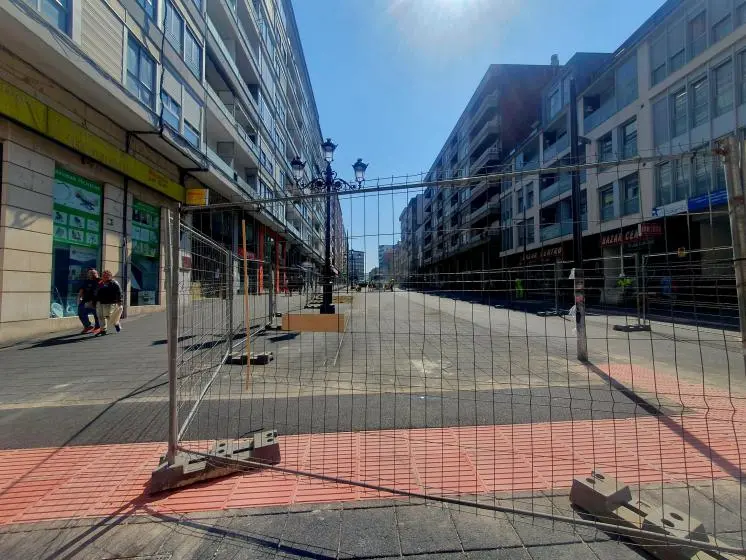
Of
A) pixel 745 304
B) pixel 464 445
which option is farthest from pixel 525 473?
pixel 745 304

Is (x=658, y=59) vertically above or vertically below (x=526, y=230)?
above

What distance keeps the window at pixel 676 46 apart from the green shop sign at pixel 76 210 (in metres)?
24.5

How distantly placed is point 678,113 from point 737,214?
2113 centimetres

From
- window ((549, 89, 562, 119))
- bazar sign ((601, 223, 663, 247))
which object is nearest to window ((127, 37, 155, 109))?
bazar sign ((601, 223, 663, 247))

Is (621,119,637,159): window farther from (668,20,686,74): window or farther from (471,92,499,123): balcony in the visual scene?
(471,92,499,123): balcony

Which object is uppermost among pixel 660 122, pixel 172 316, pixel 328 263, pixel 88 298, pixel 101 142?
pixel 660 122

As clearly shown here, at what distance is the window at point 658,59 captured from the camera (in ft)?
62.4

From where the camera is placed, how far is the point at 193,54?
16.7 meters

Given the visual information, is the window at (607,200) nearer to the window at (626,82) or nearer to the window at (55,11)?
the window at (626,82)

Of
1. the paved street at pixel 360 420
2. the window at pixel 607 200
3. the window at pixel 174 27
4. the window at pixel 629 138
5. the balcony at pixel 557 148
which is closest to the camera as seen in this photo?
the paved street at pixel 360 420

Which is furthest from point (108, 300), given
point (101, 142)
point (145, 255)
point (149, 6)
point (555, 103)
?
point (555, 103)

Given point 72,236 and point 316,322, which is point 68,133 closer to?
point 72,236

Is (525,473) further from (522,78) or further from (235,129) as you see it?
(522,78)

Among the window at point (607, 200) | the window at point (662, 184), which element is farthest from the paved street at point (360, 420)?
the window at point (607, 200)
